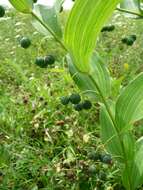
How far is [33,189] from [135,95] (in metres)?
0.74

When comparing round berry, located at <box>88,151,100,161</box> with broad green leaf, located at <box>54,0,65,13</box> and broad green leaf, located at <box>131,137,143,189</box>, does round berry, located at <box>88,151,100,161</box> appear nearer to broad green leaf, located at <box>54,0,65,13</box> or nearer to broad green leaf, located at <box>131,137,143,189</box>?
broad green leaf, located at <box>131,137,143,189</box>

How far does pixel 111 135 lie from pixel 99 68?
30cm

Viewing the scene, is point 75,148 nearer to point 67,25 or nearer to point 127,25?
point 67,25

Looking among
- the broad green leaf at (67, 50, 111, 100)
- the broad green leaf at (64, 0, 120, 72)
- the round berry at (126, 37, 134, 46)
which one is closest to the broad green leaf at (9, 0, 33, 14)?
the broad green leaf at (64, 0, 120, 72)

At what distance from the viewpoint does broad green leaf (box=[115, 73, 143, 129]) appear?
5.19ft

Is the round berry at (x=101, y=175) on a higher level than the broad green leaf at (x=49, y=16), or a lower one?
lower

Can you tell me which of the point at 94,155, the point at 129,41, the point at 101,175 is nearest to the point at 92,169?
the point at 101,175

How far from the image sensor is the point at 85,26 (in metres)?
1.22

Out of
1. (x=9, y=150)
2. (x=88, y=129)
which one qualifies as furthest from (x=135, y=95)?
(x=88, y=129)

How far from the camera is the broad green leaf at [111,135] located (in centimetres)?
184

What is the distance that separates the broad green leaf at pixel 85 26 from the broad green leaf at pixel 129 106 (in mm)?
267

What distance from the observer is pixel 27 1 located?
1.18 metres

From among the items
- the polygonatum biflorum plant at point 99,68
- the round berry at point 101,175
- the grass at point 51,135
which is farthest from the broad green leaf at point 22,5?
the round berry at point 101,175

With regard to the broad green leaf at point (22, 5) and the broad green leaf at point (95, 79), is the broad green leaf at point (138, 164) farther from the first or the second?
the broad green leaf at point (22, 5)
